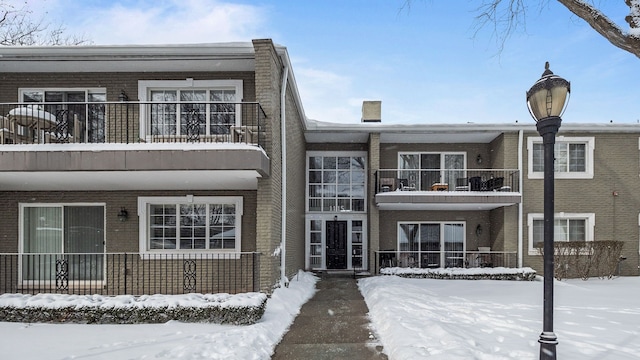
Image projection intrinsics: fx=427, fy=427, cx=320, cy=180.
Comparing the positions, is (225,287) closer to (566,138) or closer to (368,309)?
(368,309)

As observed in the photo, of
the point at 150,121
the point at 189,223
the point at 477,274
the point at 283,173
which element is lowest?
the point at 477,274

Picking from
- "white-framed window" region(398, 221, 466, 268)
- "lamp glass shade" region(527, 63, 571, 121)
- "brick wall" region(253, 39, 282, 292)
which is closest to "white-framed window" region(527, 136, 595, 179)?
"white-framed window" region(398, 221, 466, 268)

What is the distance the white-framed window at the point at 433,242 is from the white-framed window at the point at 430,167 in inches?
62.1

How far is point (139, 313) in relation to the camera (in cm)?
775

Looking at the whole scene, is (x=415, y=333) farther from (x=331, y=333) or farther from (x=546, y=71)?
(x=546, y=71)

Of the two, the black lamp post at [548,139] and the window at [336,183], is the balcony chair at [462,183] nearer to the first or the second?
the window at [336,183]

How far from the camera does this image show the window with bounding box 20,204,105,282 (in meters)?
11.2

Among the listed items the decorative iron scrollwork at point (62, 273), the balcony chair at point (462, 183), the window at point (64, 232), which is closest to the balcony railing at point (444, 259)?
the balcony chair at point (462, 183)

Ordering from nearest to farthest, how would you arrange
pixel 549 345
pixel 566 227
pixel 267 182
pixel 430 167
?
pixel 549 345, pixel 267 182, pixel 566 227, pixel 430 167

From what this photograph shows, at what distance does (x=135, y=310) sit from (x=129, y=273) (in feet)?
11.5

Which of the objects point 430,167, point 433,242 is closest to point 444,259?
point 433,242

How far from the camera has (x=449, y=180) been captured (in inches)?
674

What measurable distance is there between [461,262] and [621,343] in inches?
412

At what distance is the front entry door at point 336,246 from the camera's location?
17203 mm
